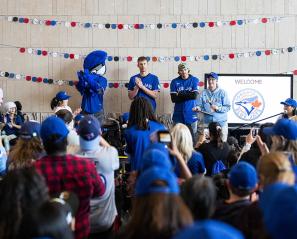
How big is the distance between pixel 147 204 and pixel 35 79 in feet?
28.9

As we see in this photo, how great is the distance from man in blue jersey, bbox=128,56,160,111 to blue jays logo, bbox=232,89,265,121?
1674mm

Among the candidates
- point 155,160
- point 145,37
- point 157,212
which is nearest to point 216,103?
point 145,37

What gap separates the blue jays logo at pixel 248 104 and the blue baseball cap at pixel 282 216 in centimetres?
830

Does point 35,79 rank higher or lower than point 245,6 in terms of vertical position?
lower

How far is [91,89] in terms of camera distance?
9625 millimetres

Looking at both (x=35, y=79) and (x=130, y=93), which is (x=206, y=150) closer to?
(x=130, y=93)

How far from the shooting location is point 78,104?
34.8 ft

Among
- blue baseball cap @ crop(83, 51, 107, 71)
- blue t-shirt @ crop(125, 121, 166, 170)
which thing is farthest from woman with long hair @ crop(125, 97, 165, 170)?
blue baseball cap @ crop(83, 51, 107, 71)

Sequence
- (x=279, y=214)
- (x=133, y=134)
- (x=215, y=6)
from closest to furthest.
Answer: (x=279, y=214), (x=133, y=134), (x=215, y=6)

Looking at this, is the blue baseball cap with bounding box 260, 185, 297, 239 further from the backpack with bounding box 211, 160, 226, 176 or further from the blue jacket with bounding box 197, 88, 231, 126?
the blue jacket with bounding box 197, 88, 231, 126

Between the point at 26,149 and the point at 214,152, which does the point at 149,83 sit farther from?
the point at 26,149

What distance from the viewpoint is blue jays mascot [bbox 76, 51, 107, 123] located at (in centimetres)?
962

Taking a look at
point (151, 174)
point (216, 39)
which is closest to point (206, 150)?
point (151, 174)

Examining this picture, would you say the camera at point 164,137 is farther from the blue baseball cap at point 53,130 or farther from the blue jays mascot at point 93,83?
the blue jays mascot at point 93,83
